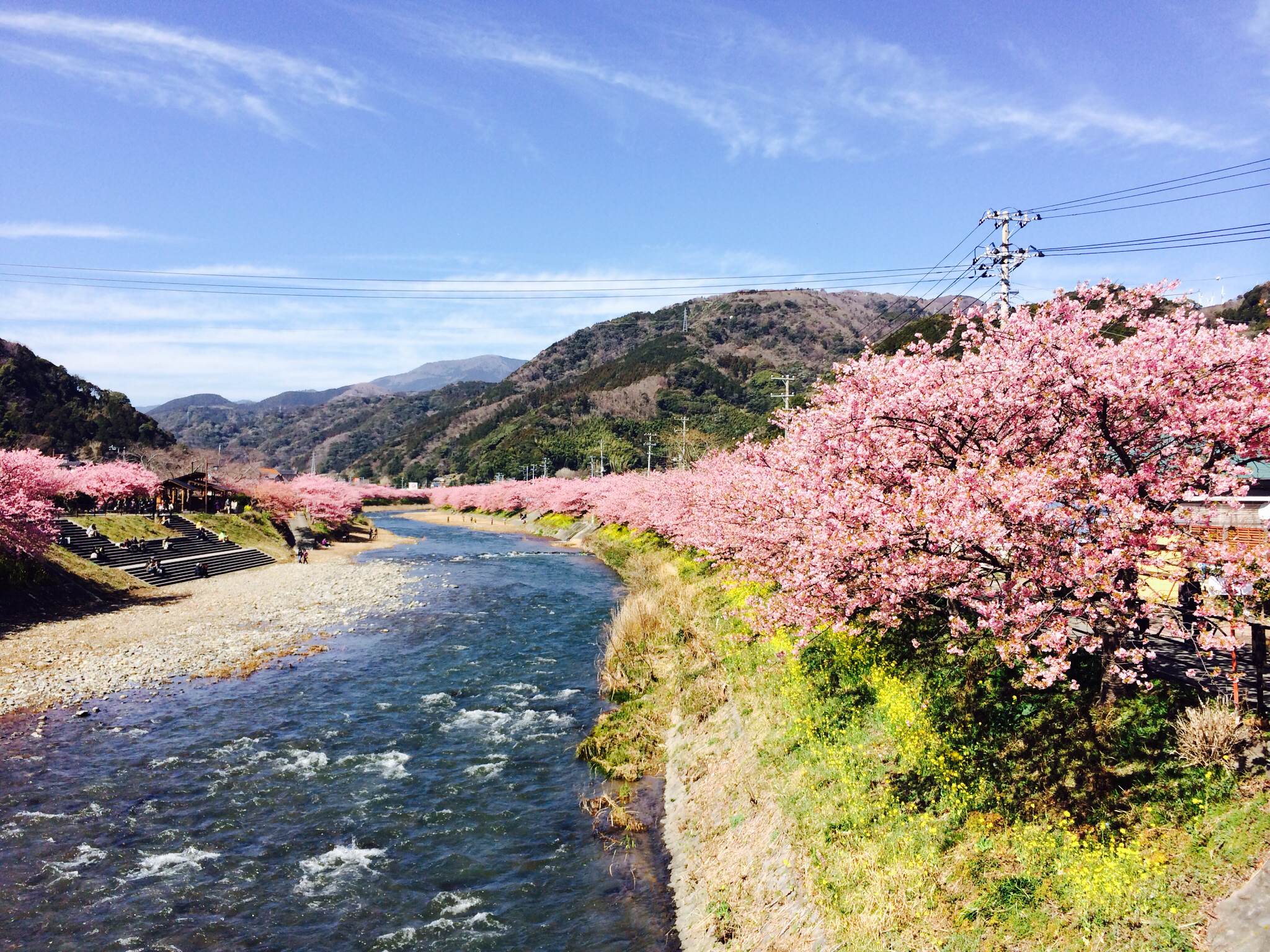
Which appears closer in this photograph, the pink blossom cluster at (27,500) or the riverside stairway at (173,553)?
the pink blossom cluster at (27,500)

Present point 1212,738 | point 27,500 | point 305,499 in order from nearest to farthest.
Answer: point 1212,738 → point 27,500 → point 305,499

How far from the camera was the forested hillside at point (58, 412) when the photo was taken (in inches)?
4277

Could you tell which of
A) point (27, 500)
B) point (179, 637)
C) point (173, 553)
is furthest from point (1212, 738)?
point (173, 553)

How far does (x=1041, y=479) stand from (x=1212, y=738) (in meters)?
4.30

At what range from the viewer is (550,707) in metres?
23.0

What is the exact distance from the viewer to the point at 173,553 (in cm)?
Result: 5006

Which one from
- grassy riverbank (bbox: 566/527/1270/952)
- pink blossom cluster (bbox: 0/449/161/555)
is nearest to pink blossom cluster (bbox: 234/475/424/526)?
pink blossom cluster (bbox: 0/449/161/555)

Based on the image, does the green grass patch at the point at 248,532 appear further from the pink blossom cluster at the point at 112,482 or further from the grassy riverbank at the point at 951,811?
the grassy riverbank at the point at 951,811

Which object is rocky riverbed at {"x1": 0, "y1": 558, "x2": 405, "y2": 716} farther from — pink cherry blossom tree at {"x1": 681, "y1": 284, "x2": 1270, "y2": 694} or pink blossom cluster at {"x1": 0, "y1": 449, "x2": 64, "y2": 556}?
pink cherry blossom tree at {"x1": 681, "y1": 284, "x2": 1270, "y2": 694}

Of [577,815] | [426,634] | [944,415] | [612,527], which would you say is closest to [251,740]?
[577,815]

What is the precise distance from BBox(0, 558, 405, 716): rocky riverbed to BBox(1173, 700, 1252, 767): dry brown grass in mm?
29135

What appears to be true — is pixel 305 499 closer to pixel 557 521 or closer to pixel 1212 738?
pixel 557 521

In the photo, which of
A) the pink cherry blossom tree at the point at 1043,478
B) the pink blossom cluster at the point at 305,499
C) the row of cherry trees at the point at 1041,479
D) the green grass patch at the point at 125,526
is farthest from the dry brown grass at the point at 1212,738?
the pink blossom cluster at the point at 305,499

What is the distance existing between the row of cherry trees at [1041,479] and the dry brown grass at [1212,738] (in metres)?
1.13
